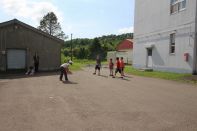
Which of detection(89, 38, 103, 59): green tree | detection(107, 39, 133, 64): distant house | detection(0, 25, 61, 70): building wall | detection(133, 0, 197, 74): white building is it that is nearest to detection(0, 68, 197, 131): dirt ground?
detection(133, 0, 197, 74): white building

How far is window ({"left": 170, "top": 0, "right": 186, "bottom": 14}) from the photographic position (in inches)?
1051

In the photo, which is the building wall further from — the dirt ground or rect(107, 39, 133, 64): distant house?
rect(107, 39, 133, 64): distant house

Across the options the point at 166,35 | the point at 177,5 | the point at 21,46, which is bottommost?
the point at 21,46

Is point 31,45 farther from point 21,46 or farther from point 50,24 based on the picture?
point 50,24

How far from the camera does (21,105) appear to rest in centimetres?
1144

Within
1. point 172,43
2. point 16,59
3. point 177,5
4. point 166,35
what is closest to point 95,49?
point 16,59

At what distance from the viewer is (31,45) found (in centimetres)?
3120

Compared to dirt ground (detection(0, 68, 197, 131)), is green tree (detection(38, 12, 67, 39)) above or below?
above

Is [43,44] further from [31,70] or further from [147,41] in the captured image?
[147,41]

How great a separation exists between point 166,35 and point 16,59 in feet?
44.2

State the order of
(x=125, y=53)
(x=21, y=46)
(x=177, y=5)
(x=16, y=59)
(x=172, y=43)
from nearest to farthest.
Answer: (x=177, y=5)
(x=172, y=43)
(x=16, y=59)
(x=21, y=46)
(x=125, y=53)

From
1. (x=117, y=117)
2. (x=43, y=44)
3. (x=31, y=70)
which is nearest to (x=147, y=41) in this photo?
(x=43, y=44)

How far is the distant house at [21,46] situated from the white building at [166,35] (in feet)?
33.0

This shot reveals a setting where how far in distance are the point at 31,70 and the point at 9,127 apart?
793 inches
